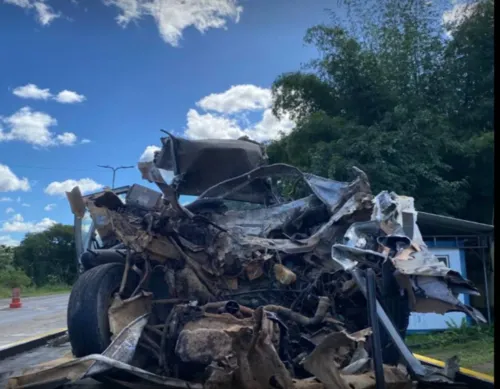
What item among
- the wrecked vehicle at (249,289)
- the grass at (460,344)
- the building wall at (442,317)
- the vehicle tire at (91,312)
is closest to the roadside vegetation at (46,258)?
the building wall at (442,317)

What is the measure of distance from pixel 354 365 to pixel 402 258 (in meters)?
0.73

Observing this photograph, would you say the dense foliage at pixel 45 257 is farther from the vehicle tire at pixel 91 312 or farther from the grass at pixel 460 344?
the vehicle tire at pixel 91 312

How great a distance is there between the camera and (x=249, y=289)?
13.3ft

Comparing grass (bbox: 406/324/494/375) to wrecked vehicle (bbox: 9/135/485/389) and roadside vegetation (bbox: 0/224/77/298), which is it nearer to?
wrecked vehicle (bbox: 9/135/485/389)

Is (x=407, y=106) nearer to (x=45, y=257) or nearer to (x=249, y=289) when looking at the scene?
(x=249, y=289)

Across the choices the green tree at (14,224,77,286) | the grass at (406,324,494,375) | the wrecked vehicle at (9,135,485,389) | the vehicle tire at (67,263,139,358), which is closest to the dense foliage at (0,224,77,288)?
the green tree at (14,224,77,286)

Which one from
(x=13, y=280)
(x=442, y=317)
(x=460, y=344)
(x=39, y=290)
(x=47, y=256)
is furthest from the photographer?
(x=47, y=256)

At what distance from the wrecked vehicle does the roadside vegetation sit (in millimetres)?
33462

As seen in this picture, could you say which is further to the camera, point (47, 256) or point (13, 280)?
point (47, 256)

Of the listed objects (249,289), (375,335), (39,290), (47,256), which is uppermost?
(47,256)

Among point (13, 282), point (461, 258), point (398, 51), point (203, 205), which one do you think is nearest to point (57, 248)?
point (13, 282)

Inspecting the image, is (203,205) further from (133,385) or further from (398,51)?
(398,51)

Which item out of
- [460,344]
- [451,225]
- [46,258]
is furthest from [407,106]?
[46,258]

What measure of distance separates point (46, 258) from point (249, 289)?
4117cm
